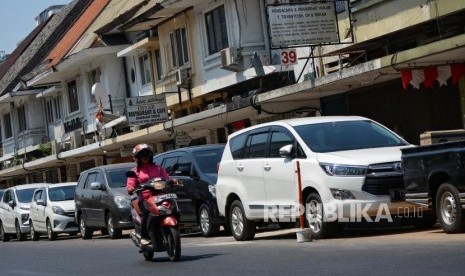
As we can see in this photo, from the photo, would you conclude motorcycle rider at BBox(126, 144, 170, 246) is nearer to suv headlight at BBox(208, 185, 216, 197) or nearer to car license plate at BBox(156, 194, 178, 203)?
car license plate at BBox(156, 194, 178, 203)

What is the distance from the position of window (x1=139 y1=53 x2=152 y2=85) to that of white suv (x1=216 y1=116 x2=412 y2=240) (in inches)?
838

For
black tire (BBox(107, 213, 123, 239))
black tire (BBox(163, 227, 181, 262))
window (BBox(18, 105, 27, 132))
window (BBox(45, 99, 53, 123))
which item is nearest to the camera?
black tire (BBox(163, 227, 181, 262))

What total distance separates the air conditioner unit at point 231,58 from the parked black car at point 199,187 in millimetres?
8340

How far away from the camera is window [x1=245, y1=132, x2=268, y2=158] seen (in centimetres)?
1710

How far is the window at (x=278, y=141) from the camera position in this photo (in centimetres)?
1647

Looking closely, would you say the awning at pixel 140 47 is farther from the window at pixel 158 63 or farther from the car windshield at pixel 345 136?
the car windshield at pixel 345 136

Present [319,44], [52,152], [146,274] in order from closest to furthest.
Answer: [146,274] < [319,44] < [52,152]

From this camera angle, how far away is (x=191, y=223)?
21.2m

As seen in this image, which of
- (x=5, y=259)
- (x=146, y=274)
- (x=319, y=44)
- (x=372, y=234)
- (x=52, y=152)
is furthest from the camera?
(x=52, y=152)

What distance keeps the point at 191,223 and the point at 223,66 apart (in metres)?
10.0

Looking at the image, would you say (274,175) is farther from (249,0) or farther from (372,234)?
(249,0)

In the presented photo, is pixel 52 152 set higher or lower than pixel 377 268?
higher

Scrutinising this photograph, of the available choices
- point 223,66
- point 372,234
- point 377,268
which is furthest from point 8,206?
point 377,268

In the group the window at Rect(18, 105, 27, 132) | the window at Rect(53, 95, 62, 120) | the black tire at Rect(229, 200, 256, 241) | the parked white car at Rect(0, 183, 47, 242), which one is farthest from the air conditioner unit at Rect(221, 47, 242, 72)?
the window at Rect(18, 105, 27, 132)
